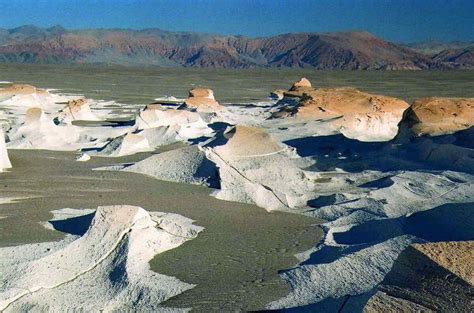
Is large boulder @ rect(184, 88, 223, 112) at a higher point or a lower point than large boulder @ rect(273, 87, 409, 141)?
lower

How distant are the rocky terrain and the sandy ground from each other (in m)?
0.17

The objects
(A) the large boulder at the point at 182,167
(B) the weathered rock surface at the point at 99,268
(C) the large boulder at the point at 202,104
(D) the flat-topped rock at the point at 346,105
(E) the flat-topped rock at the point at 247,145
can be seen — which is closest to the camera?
(B) the weathered rock surface at the point at 99,268

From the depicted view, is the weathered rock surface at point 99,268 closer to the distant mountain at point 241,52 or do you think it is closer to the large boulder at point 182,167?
the large boulder at point 182,167

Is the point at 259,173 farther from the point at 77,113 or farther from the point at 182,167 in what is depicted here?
the point at 77,113

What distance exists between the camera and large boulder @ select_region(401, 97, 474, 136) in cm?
1080

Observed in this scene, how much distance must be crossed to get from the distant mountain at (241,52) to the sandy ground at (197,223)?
113 meters

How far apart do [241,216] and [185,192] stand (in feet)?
4.36

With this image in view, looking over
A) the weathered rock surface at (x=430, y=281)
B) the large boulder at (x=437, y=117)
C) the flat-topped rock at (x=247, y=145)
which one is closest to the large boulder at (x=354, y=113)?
the large boulder at (x=437, y=117)

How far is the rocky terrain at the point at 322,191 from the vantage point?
4516 millimetres

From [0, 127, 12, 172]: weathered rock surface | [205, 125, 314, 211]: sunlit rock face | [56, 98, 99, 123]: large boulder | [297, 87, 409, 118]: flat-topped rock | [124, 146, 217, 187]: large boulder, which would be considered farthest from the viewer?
[56, 98, 99, 123]: large boulder

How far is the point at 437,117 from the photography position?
36.7 feet

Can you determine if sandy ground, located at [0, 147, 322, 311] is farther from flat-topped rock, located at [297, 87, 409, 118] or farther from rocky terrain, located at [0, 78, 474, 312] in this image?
flat-topped rock, located at [297, 87, 409, 118]

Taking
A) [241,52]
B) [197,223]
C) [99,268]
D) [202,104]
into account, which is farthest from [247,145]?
[241,52]

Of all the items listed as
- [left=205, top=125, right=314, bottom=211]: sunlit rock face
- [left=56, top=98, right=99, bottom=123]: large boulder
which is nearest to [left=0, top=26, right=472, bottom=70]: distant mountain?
[left=56, top=98, right=99, bottom=123]: large boulder
